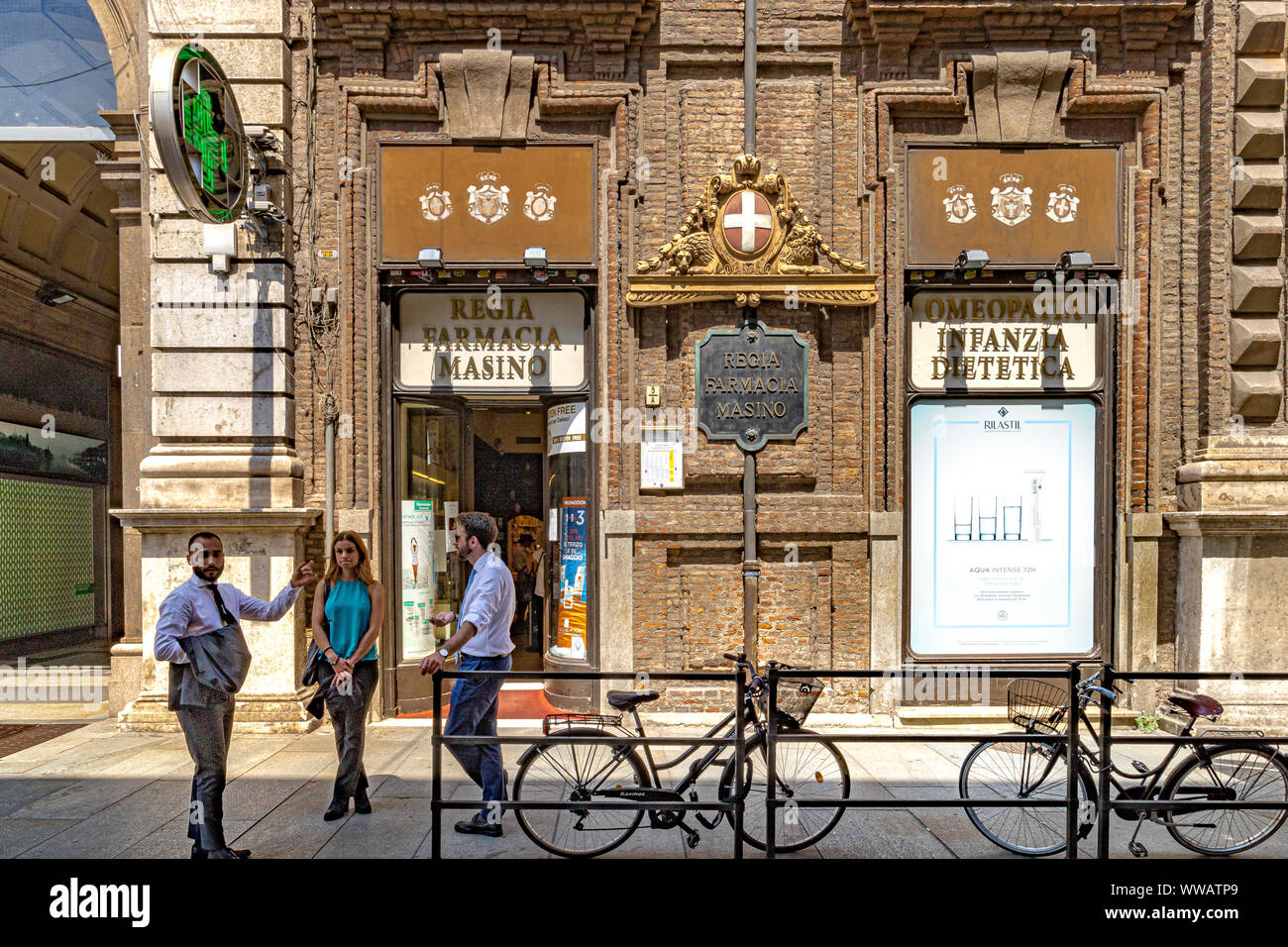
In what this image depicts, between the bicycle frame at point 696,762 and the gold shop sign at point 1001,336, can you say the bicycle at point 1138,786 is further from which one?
the gold shop sign at point 1001,336

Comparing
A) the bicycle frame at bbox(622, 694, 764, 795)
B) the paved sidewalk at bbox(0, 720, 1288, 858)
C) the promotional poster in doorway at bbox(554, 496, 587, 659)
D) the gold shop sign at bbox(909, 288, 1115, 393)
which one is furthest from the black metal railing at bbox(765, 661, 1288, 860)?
the gold shop sign at bbox(909, 288, 1115, 393)

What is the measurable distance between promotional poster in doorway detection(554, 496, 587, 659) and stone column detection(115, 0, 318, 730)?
2548 millimetres

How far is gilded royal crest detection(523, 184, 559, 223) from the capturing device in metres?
8.27

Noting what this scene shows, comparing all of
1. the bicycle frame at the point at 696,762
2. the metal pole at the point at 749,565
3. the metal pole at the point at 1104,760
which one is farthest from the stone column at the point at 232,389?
the metal pole at the point at 1104,760

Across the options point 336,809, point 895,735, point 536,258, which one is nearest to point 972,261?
point 536,258

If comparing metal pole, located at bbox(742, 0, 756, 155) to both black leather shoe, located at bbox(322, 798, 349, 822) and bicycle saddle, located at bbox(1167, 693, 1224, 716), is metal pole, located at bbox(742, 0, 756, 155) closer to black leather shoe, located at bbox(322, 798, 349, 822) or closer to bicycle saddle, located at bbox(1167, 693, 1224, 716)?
bicycle saddle, located at bbox(1167, 693, 1224, 716)

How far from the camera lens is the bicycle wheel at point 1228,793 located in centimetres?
489

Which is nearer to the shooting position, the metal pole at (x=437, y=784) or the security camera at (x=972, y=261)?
the metal pole at (x=437, y=784)

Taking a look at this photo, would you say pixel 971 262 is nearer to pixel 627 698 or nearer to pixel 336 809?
pixel 627 698

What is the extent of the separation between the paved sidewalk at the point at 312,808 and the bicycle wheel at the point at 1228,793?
5.9 inches

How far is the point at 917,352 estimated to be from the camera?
8367 millimetres

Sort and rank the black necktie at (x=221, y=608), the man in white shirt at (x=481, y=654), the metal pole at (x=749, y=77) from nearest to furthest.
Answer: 1. the black necktie at (x=221, y=608)
2. the man in white shirt at (x=481, y=654)
3. the metal pole at (x=749, y=77)

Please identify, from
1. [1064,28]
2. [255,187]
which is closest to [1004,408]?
[1064,28]
